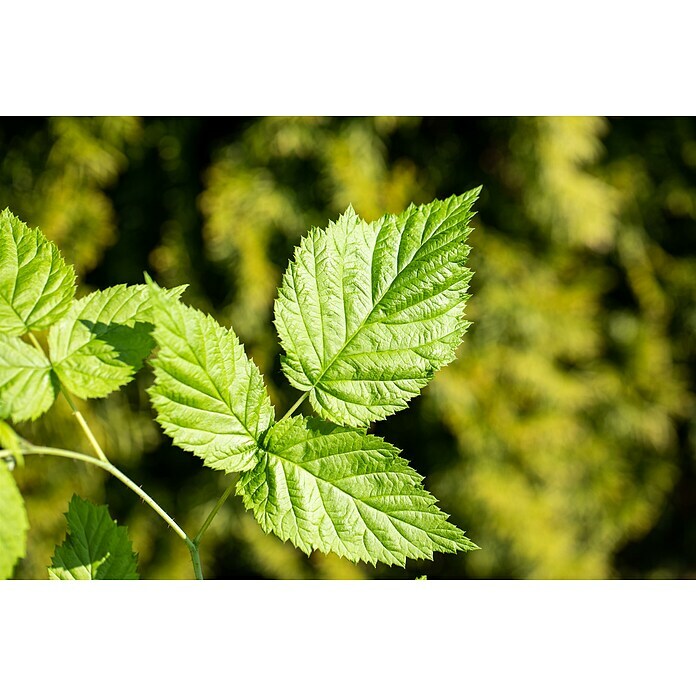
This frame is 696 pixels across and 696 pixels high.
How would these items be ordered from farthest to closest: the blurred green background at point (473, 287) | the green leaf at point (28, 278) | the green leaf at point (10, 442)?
the blurred green background at point (473, 287), the green leaf at point (28, 278), the green leaf at point (10, 442)

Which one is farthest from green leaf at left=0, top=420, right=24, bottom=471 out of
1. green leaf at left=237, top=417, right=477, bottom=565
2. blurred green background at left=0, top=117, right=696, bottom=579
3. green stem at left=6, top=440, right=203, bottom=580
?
blurred green background at left=0, top=117, right=696, bottom=579

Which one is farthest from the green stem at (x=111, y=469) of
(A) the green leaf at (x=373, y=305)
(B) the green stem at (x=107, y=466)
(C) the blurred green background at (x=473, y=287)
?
(C) the blurred green background at (x=473, y=287)

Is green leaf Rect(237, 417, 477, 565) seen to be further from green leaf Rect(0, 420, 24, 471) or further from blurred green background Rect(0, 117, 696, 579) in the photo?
blurred green background Rect(0, 117, 696, 579)

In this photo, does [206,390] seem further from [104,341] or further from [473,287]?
[473,287]

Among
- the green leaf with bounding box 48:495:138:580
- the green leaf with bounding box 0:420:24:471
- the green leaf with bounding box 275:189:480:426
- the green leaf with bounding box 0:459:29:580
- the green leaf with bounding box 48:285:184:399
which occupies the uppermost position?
the green leaf with bounding box 275:189:480:426

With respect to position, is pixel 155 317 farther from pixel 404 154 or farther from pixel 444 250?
pixel 404 154

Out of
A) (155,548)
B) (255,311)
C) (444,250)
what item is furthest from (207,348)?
(155,548)

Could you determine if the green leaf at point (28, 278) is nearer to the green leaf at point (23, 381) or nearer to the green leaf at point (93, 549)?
the green leaf at point (23, 381)
